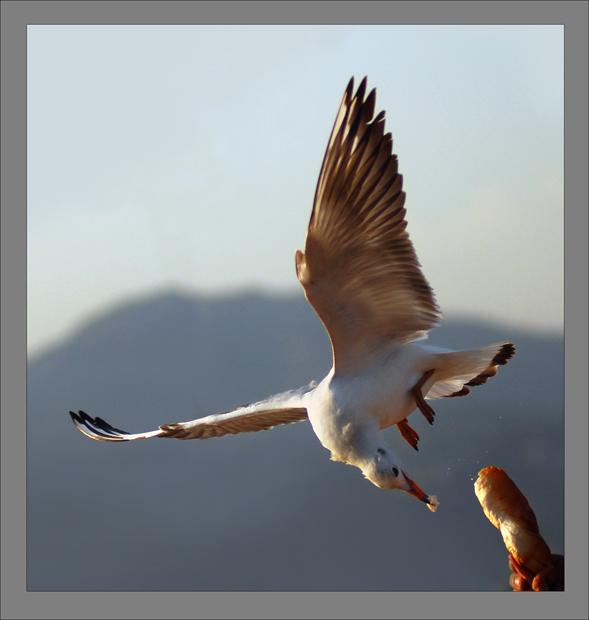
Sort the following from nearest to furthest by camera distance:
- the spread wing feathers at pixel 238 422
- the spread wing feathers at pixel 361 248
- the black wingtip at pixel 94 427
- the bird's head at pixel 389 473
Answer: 1. the spread wing feathers at pixel 361 248
2. the bird's head at pixel 389 473
3. the spread wing feathers at pixel 238 422
4. the black wingtip at pixel 94 427

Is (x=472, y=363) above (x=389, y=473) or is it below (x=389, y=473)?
above

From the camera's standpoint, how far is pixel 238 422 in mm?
1358

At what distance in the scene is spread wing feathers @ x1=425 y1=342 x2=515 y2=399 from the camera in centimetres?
112

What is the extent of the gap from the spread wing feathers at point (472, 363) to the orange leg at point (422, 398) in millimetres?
29

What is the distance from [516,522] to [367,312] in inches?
22.7

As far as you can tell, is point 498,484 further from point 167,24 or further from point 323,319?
point 167,24

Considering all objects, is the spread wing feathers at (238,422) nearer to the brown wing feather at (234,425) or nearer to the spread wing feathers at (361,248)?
the brown wing feather at (234,425)

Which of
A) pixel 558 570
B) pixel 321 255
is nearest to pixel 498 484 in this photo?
pixel 558 570

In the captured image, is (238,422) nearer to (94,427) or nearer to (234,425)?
(234,425)

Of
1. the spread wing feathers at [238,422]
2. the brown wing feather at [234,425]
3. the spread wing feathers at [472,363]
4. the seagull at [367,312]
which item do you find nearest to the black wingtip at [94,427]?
the spread wing feathers at [238,422]

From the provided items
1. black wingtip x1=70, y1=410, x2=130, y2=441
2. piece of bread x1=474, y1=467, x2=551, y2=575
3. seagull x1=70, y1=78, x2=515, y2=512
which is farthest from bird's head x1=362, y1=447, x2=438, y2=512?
black wingtip x1=70, y1=410, x2=130, y2=441

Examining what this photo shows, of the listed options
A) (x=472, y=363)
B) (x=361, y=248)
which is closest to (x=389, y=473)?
(x=472, y=363)

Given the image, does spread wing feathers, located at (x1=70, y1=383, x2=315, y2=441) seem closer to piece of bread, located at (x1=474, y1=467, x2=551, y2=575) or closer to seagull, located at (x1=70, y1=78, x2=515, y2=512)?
seagull, located at (x1=70, y1=78, x2=515, y2=512)

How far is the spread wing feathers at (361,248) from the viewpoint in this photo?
3.02ft
